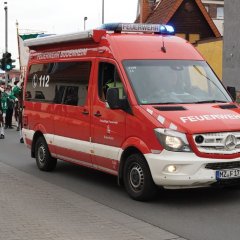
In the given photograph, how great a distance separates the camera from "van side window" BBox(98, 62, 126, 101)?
818 cm

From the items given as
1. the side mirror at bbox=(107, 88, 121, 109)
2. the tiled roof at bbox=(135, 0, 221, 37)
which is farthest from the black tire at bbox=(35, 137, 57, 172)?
the tiled roof at bbox=(135, 0, 221, 37)

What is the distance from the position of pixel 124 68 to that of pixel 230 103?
5.54ft

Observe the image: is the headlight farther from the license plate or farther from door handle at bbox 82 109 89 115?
door handle at bbox 82 109 89 115

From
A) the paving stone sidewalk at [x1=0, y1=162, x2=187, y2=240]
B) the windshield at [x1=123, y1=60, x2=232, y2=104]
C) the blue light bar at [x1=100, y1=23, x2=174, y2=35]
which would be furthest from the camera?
the blue light bar at [x1=100, y1=23, x2=174, y2=35]

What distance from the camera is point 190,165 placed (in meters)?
7.01

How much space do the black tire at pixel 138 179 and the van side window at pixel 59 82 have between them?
1.67 meters

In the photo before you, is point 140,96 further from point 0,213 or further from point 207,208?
point 0,213

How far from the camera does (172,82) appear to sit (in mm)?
8102

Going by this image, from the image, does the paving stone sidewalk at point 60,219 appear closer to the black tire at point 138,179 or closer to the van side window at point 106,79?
the black tire at point 138,179

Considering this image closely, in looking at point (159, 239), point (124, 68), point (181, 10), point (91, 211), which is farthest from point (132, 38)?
point (181, 10)

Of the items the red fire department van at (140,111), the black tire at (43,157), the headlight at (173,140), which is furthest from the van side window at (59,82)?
the headlight at (173,140)

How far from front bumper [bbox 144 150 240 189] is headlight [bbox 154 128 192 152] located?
65mm

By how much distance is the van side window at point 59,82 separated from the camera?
9.05m

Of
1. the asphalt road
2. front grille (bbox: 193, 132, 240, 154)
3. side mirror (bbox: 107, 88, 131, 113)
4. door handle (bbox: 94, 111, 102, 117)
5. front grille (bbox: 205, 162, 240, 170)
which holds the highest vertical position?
side mirror (bbox: 107, 88, 131, 113)
